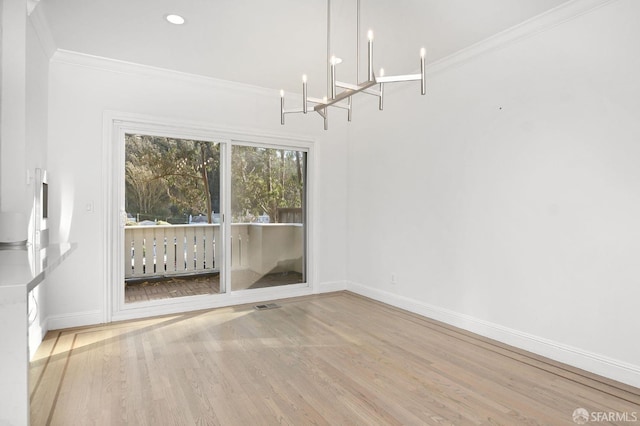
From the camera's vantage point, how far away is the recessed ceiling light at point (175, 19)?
2960mm

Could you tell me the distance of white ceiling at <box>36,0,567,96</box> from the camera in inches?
110

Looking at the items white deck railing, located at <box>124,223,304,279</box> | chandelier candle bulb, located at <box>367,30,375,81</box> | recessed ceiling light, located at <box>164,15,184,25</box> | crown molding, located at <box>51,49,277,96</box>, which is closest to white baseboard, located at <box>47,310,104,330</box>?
white deck railing, located at <box>124,223,304,279</box>

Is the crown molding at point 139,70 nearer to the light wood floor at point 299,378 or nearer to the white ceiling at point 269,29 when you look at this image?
the white ceiling at point 269,29

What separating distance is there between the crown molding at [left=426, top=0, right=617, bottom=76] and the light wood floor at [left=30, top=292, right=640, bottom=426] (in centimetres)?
269

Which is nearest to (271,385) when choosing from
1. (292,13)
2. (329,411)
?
(329,411)

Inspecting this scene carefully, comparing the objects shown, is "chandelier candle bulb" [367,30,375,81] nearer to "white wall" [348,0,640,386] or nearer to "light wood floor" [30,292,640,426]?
"white wall" [348,0,640,386]

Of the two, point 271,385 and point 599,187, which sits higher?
point 599,187

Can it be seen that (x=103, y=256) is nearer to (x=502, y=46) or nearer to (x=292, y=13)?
(x=292, y=13)

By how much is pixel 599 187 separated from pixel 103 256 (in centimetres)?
450

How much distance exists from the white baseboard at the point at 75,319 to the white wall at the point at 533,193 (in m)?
3.30

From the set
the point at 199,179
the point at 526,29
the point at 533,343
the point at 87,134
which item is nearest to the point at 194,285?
the point at 199,179

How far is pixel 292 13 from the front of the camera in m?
2.90

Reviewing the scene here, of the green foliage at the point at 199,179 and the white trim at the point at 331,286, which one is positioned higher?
the green foliage at the point at 199,179

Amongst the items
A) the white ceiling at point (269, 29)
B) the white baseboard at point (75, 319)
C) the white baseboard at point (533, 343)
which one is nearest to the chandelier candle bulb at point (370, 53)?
the white ceiling at point (269, 29)
